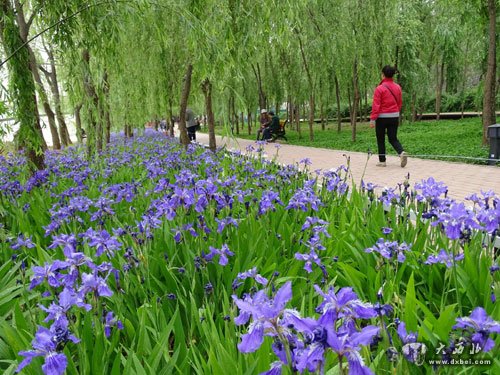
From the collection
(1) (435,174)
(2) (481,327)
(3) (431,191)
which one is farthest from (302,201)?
(1) (435,174)

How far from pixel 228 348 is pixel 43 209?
2.80 m

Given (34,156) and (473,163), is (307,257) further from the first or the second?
(473,163)

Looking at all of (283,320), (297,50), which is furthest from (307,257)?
(297,50)

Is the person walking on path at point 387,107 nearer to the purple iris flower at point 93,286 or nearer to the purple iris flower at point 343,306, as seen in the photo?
the purple iris flower at point 93,286

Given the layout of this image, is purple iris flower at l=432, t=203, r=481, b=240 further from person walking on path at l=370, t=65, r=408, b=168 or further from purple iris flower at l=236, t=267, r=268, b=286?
person walking on path at l=370, t=65, r=408, b=168

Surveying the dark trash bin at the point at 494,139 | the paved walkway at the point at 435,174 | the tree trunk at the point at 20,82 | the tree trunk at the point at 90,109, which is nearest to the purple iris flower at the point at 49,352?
the paved walkway at the point at 435,174

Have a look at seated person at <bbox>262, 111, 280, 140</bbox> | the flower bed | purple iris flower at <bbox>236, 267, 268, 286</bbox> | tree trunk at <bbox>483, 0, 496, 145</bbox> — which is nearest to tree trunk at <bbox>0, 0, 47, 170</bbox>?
the flower bed

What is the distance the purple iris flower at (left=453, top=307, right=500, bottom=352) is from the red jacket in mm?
7041

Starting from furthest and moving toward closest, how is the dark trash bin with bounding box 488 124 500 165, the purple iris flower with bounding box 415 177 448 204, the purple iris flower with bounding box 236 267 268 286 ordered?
the dark trash bin with bounding box 488 124 500 165, the purple iris flower with bounding box 415 177 448 204, the purple iris flower with bounding box 236 267 268 286

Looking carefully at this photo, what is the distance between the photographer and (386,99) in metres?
7.60

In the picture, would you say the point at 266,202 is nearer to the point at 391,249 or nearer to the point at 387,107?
the point at 391,249

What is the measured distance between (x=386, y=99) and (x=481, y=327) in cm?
720

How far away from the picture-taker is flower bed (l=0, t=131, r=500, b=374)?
3.17 feet

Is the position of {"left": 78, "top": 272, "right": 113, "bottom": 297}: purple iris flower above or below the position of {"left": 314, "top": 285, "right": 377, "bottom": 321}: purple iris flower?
below
